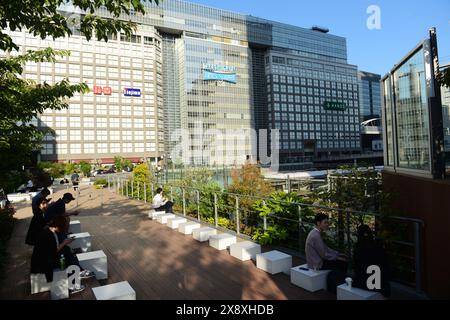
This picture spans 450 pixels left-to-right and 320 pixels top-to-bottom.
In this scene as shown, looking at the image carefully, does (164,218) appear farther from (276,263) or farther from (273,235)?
(276,263)

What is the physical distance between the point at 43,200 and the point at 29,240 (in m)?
1.47

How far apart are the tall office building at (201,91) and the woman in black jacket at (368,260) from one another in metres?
58.9

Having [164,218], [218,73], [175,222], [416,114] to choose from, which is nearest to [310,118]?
[218,73]

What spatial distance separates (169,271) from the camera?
21.0 feet

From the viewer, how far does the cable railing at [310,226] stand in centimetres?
534

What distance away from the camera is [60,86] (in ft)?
23.4

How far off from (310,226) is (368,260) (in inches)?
113

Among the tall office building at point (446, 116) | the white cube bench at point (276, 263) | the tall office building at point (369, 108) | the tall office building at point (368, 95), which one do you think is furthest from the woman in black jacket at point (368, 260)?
the tall office building at point (368, 95)

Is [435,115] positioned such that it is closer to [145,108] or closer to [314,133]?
[145,108]

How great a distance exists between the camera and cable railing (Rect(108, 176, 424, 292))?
5344 millimetres

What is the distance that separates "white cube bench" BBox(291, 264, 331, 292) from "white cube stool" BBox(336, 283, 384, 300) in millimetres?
504

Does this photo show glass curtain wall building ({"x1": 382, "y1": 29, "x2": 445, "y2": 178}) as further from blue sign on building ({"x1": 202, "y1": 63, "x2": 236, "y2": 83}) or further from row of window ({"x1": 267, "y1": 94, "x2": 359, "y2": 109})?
row of window ({"x1": 267, "y1": 94, "x2": 359, "y2": 109})

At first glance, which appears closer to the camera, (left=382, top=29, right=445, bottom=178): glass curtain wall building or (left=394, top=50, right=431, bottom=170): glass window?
(left=382, top=29, right=445, bottom=178): glass curtain wall building

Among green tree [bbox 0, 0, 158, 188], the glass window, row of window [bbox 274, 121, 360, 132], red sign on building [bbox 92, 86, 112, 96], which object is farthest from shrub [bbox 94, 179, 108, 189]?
row of window [bbox 274, 121, 360, 132]
